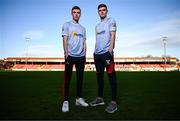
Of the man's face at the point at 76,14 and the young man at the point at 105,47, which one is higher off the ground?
the man's face at the point at 76,14

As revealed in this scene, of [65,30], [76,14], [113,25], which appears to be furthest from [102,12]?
[65,30]

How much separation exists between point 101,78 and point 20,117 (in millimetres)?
1944

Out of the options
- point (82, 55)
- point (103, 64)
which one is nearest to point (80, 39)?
point (82, 55)

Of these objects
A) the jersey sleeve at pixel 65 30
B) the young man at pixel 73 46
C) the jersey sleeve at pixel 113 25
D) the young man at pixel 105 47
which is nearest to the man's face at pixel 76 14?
the young man at pixel 73 46

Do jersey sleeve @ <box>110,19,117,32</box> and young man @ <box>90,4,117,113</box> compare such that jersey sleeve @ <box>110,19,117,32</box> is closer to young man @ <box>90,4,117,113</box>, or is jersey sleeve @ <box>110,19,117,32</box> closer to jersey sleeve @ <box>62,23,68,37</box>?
young man @ <box>90,4,117,113</box>

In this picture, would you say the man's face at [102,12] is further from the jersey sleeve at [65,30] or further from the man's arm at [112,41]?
the jersey sleeve at [65,30]

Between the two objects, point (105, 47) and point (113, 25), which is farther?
point (105, 47)

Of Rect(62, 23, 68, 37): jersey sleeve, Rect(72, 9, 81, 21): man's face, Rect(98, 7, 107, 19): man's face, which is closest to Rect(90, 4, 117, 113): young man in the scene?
Rect(98, 7, 107, 19): man's face

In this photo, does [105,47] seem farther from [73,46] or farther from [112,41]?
[73,46]

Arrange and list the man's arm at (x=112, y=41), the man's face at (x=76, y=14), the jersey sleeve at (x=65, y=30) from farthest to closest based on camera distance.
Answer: the man's face at (x=76, y=14) → the jersey sleeve at (x=65, y=30) → the man's arm at (x=112, y=41)

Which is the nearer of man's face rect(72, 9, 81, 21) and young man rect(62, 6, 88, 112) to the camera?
young man rect(62, 6, 88, 112)

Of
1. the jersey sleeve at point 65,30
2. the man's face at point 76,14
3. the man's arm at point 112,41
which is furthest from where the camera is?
the man's face at point 76,14

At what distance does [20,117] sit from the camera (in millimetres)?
3850

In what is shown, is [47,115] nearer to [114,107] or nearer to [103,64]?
[114,107]
